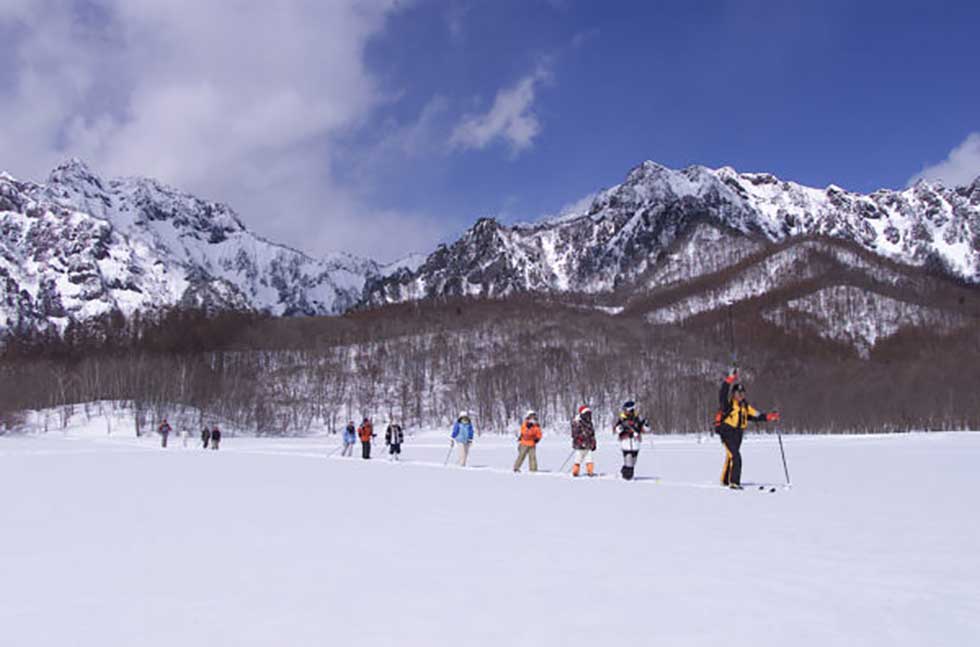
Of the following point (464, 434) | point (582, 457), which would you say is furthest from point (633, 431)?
point (464, 434)

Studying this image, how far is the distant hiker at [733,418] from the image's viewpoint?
1623 cm

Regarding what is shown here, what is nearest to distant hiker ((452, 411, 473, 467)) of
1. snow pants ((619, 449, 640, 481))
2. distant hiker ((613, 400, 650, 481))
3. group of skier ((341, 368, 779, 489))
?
group of skier ((341, 368, 779, 489))

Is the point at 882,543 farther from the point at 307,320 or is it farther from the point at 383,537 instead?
the point at 307,320

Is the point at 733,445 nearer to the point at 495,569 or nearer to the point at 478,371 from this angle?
the point at 495,569

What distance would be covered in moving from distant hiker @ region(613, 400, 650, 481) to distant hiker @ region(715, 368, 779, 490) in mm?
3012

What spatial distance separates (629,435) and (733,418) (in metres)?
3.64

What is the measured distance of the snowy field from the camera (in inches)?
226

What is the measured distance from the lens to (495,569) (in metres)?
A: 7.87

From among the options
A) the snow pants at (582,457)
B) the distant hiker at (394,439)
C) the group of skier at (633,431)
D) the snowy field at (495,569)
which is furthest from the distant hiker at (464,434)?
the snowy field at (495,569)

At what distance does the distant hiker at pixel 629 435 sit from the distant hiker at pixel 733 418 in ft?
9.88

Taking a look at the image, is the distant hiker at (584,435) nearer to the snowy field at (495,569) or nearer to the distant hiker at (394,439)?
the snowy field at (495,569)

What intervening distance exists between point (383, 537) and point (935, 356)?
6205 inches

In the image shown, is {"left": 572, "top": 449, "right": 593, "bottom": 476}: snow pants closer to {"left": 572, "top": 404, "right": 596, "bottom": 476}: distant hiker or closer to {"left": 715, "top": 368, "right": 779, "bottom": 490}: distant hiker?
{"left": 572, "top": 404, "right": 596, "bottom": 476}: distant hiker

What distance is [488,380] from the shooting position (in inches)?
5571
